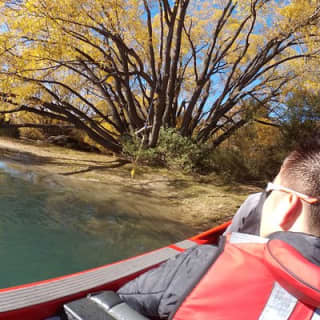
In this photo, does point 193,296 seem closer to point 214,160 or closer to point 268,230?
point 268,230

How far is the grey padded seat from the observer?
109 cm

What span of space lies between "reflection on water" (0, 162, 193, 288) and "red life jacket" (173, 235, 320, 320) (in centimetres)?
233

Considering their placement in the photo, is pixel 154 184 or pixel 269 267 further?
pixel 154 184

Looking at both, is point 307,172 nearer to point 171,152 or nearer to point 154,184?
point 154,184

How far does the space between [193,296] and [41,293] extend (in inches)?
36.5

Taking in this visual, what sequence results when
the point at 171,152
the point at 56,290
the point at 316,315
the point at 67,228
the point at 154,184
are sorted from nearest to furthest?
1. the point at 316,315
2. the point at 56,290
3. the point at 67,228
4. the point at 154,184
5. the point at 171,152

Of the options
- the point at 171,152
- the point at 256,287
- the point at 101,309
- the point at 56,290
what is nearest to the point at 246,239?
the point at 256,287

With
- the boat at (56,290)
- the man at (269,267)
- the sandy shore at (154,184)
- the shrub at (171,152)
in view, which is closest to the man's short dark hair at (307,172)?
the man at (269,267)

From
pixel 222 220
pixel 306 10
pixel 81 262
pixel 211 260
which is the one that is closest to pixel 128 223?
pixel 81 262

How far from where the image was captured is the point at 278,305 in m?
0.73

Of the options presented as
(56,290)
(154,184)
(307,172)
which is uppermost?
(307,172)

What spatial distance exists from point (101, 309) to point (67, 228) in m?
2.74

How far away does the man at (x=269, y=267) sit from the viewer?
699 mm

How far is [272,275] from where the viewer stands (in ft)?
2.48
